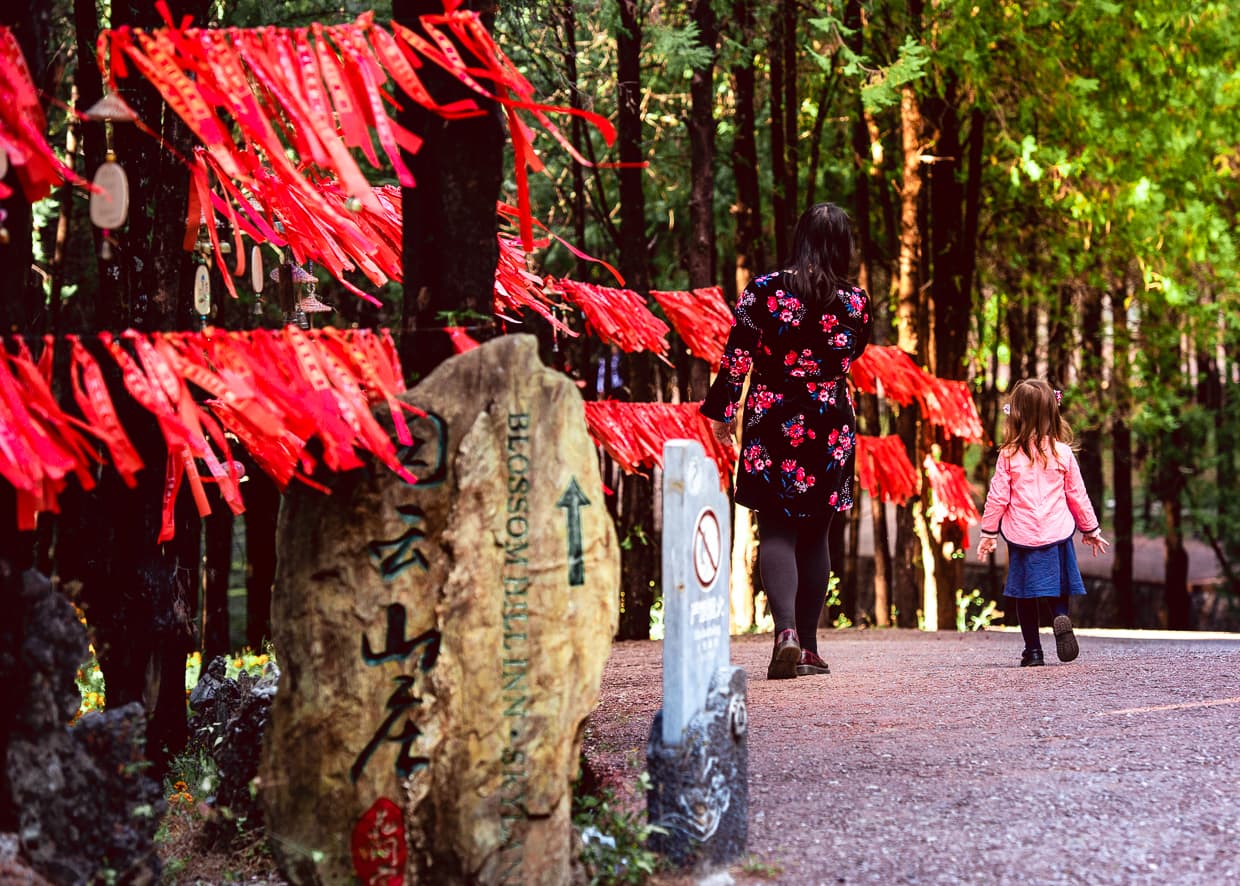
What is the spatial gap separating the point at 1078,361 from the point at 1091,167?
835 centimetres

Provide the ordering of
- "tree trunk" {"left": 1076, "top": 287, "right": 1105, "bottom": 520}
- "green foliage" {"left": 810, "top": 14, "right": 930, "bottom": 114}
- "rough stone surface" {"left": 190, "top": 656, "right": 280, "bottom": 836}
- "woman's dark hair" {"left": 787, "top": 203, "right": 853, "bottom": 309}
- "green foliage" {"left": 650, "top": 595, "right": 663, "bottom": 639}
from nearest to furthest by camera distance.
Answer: "rough stone surface" {"left": 190, "top": 656, "right": 280, "bottom": 836} → "woman's dark hair" {"left": 787, "top": 203, "right": 853, "bottom": 309} → "green foliage" {"left": 810, "top": 14, "right": 930, "bottom": 114} → "green foliage" {"left": 650, "top": 595, "right": 663, "bottom": 639} → "tree trunk" {"left": 1076, "top": 287, "right": 1105, "bottom": 520}

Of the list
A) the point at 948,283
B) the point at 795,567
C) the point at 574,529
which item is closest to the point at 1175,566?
the point at 948,283

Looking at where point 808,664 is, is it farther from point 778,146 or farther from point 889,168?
point 889,168

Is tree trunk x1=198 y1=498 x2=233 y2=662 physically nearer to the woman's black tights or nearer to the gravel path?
the gravel path

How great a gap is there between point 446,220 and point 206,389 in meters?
0.98

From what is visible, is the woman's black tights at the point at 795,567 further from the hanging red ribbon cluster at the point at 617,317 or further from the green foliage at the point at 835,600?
the green foliage at the point at 835,600

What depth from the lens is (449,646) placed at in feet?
13.3

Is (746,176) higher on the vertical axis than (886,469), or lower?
higher

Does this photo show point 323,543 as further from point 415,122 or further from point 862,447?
point 862,447

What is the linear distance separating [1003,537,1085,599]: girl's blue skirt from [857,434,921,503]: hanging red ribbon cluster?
8.38ft

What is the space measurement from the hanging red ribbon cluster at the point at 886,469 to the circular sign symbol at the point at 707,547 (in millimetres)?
5816

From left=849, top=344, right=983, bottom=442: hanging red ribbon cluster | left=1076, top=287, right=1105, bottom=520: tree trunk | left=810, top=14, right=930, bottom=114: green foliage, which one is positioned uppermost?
left=810, top=14, right=930, bottom=114: green foliage

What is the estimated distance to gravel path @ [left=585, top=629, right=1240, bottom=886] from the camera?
4383mm

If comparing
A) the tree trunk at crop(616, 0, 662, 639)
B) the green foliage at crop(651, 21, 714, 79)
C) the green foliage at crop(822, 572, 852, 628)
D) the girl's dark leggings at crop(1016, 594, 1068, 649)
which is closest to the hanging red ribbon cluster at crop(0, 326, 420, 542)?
the girl's dark leggings at crop(1016, 594, 1068, 649)
